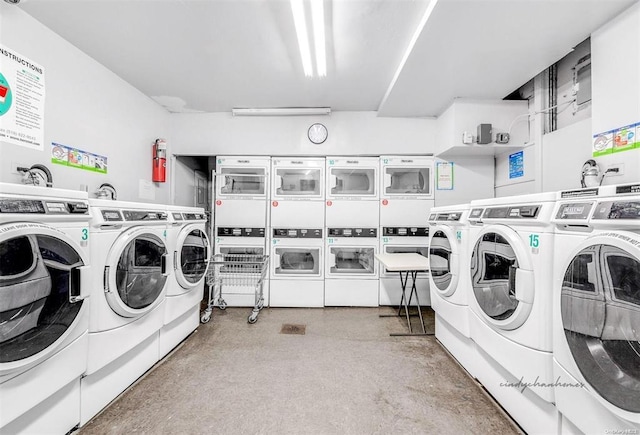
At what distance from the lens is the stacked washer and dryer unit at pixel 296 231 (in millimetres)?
3219

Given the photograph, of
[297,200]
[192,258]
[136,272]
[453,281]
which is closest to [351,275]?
[297,200]

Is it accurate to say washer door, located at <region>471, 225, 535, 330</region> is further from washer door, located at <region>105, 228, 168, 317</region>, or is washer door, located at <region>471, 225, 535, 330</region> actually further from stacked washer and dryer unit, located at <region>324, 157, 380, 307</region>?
washer door, located at <region>105, 228, 168, 317</region>

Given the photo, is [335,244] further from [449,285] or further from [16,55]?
[16,55]

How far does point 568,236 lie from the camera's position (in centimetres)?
109

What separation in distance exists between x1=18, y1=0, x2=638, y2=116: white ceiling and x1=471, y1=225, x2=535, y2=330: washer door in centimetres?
144

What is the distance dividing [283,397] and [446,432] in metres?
0.99

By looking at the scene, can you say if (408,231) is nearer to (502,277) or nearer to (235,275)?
(502,277)

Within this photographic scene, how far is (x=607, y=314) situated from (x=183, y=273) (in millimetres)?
2687

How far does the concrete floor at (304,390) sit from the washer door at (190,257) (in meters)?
0.62

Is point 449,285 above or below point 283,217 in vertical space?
below

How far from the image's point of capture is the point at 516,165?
2.83m

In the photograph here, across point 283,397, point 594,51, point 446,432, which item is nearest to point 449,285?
point 446,432

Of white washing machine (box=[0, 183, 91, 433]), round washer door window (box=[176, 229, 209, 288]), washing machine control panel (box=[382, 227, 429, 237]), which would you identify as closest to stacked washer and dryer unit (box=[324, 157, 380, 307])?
washing machine control panel (box=[382, 227, 429, 237])

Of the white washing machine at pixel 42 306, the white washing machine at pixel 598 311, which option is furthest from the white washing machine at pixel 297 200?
the white washing machine at pixel 598 311
